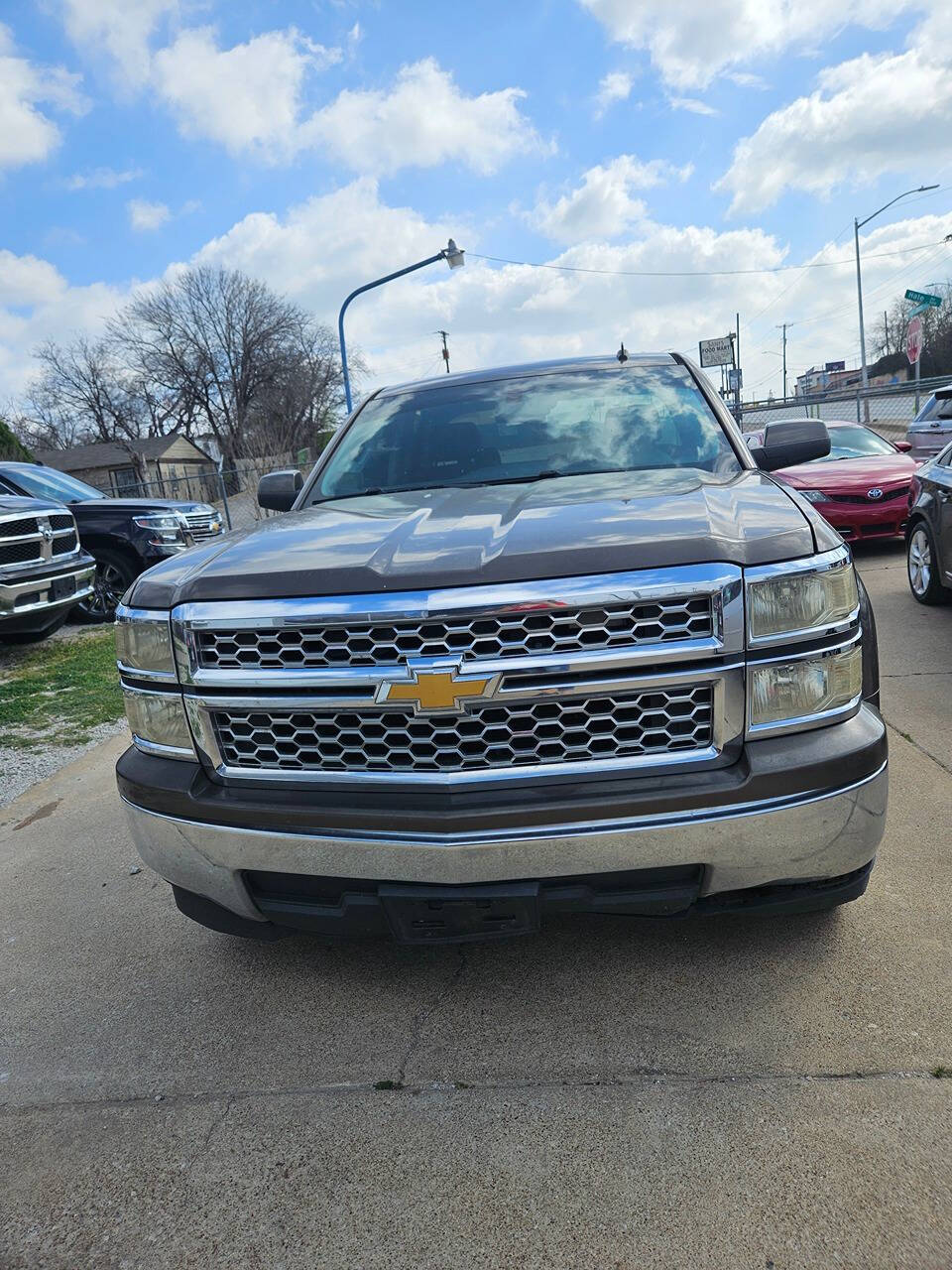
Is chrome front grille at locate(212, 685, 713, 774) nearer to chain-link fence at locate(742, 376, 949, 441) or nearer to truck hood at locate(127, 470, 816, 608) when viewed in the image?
truck hood at locate(127, 470, 816, 608)

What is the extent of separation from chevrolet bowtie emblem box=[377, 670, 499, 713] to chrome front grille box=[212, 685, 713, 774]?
0.12 ft

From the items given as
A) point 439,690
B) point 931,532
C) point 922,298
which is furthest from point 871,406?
point 439,690

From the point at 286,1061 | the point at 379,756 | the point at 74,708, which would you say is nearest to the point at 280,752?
the point at 379,756

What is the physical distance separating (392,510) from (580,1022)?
1.60m

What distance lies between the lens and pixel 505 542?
2.12m

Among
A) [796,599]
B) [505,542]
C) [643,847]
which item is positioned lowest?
[643,847]

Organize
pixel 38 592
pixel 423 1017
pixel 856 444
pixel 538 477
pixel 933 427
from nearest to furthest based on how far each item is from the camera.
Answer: pixel 423 1017
pixel 538 477
pixel 38 592
pixel 933 427
pixel 856 444

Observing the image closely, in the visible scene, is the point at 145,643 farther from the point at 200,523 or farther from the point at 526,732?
the point at 200,523

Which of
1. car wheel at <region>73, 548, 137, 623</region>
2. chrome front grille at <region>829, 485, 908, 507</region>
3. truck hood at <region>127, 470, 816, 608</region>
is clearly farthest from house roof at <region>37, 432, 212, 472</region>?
truck hood at <region>127, 470, 816, 608</region>

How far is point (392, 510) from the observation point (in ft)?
9.18

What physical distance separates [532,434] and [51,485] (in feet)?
27.3

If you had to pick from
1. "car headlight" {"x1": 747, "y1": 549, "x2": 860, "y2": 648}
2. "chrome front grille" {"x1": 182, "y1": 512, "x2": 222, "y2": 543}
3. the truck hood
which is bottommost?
"chrome front grille" {"x1": 182, "y1": 512, "x2": 222, "y2": 543}

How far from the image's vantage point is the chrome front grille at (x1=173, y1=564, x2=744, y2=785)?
77.2 inches

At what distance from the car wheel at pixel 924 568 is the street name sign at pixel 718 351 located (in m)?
18.9
